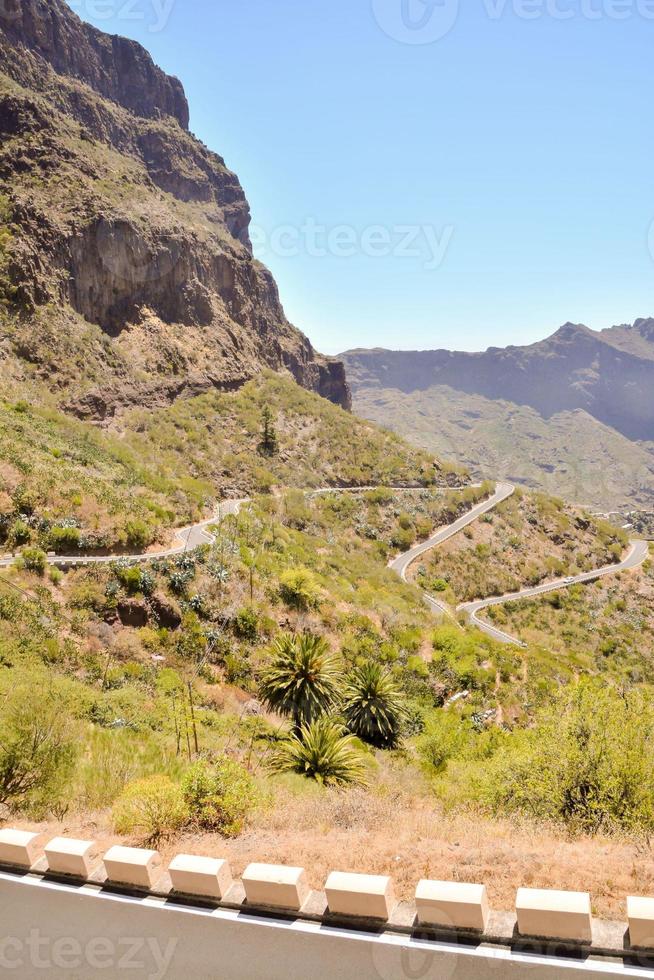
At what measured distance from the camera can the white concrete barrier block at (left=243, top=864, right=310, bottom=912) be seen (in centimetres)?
741

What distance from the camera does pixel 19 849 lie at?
8.73 m

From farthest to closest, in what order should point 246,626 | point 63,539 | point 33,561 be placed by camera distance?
point 63,539
point 246,626
point 33,561

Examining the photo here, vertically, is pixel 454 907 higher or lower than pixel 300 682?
higher

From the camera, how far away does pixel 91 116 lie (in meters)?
111

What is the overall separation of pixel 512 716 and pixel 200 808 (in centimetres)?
2784

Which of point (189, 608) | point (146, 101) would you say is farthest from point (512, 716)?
point (146, 101)

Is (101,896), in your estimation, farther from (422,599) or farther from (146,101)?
(146,101)

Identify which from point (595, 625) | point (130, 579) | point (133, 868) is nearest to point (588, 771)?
point (133, 868)

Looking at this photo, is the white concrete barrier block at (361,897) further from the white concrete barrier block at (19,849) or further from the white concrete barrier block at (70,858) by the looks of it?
the white concrete barrier block at (19,849)

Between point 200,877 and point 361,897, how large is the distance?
2115 millimetres

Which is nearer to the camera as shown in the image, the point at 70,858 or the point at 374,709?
the point at 70,858

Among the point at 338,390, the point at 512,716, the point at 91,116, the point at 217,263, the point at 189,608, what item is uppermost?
the point at 91,116

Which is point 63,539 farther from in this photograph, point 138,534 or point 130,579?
point 130,579

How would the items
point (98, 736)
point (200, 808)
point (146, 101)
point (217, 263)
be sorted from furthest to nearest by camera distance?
point (146, 101) < point (217, 263) < point (98, 736) < point (200, 808)
